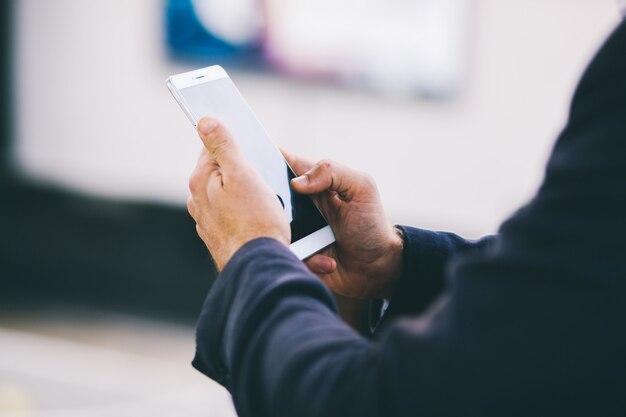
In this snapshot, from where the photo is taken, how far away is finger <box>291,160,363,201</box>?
978mm

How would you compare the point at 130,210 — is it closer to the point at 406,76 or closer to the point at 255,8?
the point at 255,8

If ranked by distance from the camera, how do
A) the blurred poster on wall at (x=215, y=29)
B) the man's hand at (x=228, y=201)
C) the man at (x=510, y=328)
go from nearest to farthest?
the man at (x=510, y=328), the man's hand at (x=228, y=201), the blurred poster on wall at (x=215, y=29)

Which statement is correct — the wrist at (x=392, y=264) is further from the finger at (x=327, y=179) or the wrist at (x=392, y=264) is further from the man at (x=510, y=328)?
the man at (x=510, y=328)

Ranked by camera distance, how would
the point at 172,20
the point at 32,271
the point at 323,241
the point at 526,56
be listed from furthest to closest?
the point at 32,271 < the point at 172,20 < the point at 526,56 < the point at 323,241

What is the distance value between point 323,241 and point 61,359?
2540 mm

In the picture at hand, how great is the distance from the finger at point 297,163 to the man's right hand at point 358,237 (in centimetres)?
3

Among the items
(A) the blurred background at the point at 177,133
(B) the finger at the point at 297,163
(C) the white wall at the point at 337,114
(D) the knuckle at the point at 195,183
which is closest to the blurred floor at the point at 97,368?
(A) the blurred background at the point at 177,133

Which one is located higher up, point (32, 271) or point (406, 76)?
point (406, 76)

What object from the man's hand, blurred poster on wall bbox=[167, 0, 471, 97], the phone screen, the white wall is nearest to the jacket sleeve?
the phone screen

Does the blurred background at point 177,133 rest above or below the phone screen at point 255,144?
below

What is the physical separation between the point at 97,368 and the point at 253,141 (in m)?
2.42

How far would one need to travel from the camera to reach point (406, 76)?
10.9ft

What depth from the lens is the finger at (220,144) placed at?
0.81 meters

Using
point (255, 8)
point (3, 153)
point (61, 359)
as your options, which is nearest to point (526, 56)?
point (255, 8)
